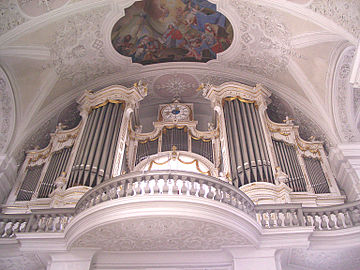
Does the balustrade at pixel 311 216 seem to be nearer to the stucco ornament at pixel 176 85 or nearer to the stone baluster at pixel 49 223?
the stone baluster at pixel 49 223

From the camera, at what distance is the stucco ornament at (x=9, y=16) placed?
10.1 metres

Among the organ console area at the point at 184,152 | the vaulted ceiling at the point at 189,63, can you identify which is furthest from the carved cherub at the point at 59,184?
the vaulted ceiling at the point at 189,63

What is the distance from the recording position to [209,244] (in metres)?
7.85

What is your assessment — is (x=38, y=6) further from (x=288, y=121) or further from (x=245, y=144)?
(x=288, y=121)

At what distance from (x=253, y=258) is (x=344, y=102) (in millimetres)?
5984

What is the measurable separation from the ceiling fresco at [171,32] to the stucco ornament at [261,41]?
1.90ft

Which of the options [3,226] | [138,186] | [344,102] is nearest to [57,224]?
[3,226]

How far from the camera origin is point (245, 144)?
10.8m

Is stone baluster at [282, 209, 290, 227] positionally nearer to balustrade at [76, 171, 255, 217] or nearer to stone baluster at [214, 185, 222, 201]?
balustrade at [76, 171, 255, 217]

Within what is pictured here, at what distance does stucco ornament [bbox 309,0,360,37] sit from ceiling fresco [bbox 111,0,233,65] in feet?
10.2

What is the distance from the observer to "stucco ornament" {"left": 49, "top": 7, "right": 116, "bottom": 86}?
11.6 metres

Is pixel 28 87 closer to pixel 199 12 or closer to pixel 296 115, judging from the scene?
pixel 199 12

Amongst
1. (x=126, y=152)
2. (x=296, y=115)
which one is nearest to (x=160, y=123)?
(x=126, y=152)

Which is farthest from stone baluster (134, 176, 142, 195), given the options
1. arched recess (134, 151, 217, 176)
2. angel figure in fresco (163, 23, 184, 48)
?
angel figure in fresco (163, 23, 184, 48)
